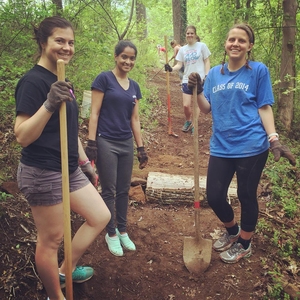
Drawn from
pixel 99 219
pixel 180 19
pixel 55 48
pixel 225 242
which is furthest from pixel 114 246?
pixel 180 19

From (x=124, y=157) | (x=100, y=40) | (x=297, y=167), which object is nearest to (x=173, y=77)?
(x=100, y=40)

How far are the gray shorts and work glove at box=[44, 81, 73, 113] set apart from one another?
47 centimetres

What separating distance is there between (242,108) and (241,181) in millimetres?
700

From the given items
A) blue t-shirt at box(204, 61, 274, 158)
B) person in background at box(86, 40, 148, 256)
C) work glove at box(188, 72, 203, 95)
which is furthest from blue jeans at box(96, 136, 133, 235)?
blue t-shirt at box(204, 61, 274, 158)

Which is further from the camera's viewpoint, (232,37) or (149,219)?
(149,219)

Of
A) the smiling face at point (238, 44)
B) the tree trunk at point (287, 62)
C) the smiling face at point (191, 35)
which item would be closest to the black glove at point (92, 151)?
the smiling face at point (238, 44)

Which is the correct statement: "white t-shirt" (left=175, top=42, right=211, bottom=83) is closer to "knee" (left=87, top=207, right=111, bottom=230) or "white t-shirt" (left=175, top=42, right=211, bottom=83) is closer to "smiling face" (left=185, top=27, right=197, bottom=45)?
"smiling face" (left=185, top=27, right=197, bottom=45)

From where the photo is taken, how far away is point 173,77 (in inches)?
621

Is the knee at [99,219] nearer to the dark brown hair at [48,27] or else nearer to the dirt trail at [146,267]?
the dirt trail at [146,267]

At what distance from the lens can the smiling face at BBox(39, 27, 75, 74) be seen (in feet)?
7.30

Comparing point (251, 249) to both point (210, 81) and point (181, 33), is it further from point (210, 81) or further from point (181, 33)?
point (181, 33)

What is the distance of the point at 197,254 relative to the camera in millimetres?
3393

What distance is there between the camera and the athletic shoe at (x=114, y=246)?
11.6 ft

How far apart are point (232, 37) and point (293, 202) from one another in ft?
8.93
